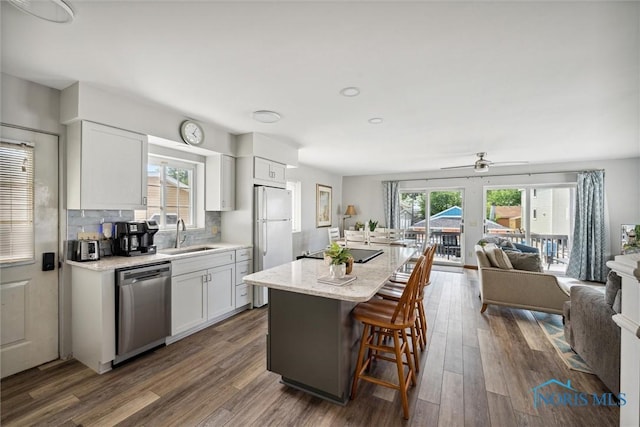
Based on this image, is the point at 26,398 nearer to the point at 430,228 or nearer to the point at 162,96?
the point at 162,96

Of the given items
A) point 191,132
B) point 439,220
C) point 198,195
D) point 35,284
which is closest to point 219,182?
point 198,195

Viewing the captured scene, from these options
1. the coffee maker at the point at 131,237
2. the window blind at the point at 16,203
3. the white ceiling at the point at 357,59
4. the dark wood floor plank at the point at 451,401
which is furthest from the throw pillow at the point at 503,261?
the window blind at the point at 16,203

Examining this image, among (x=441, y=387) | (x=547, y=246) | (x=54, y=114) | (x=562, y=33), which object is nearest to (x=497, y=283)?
(x=441, y=387)

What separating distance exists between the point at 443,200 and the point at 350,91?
5.27m

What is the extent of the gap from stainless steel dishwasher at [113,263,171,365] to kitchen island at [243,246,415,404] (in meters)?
1.19

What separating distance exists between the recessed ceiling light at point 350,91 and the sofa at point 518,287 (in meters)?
2.85

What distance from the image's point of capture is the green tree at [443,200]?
6645 mm

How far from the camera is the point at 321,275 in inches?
82.0

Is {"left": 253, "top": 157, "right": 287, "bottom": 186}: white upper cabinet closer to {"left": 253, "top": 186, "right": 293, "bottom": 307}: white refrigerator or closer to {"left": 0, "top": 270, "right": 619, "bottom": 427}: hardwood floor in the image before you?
{"left": 253, "top": 186, "right": 293, "bottom": 307}: white refrigerator

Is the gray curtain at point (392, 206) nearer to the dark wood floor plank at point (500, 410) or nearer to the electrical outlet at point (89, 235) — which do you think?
the dark wood floor plank at point (500, 410)

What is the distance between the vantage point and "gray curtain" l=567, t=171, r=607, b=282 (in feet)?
17.2

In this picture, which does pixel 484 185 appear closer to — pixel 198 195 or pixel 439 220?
pixel 439 220

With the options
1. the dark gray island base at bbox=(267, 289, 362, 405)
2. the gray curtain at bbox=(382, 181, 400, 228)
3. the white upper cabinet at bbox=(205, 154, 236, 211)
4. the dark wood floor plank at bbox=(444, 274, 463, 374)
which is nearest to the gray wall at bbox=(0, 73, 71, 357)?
the white upper cabinet at bbox=(205, 154, 236, 211)

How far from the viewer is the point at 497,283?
3.54m
